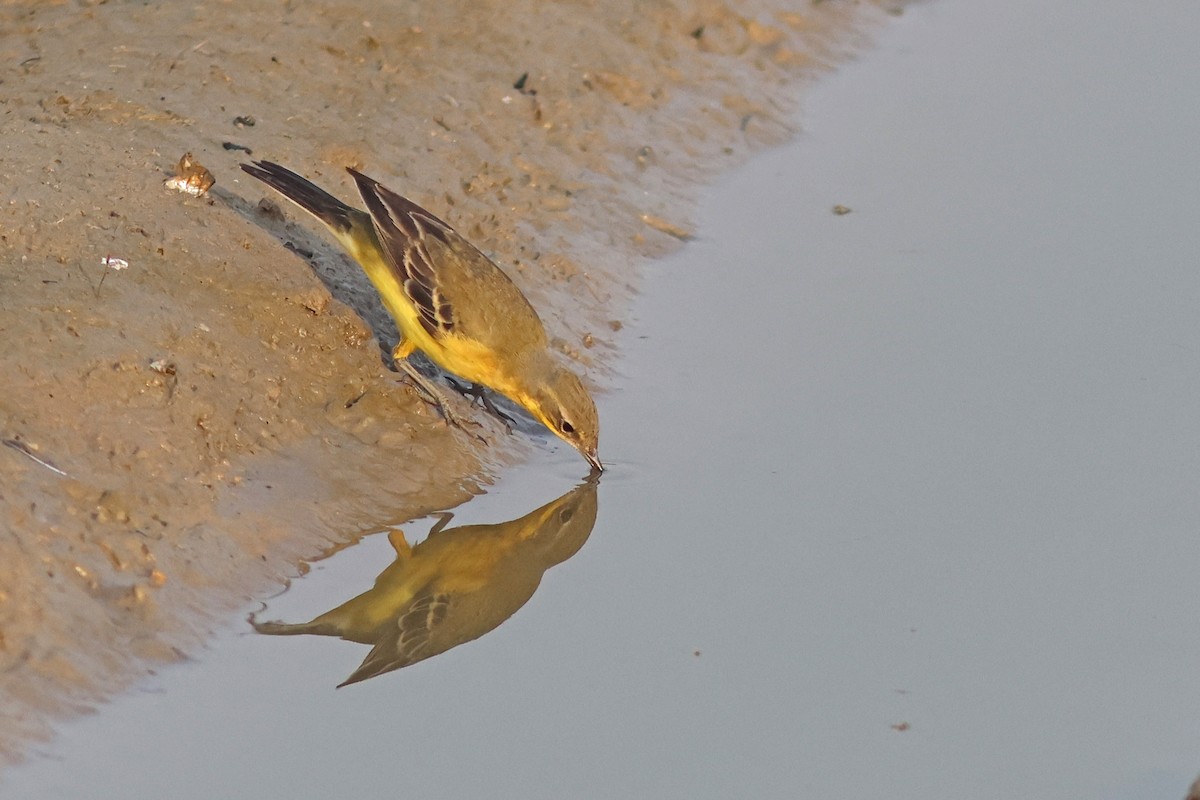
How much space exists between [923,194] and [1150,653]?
5.13 meters

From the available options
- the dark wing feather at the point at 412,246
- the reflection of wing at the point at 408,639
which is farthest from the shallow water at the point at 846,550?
the dark wing feather at the point at 412,246

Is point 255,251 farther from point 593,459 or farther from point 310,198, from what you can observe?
point 593,459

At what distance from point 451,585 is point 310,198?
248 centimetres

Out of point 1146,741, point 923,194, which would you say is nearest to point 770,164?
point 923,194

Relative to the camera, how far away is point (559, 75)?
1195 centimetres

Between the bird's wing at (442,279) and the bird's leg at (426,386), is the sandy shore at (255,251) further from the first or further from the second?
the bird's wing at (442,279)

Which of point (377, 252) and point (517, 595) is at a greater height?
point (377, 252)

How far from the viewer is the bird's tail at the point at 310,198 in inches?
357

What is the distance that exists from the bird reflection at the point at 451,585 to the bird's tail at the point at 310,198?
1814 millimetres

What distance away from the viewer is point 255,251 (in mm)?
9148

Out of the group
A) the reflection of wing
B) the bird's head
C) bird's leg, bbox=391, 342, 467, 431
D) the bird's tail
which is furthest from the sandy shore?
the reflection of wing

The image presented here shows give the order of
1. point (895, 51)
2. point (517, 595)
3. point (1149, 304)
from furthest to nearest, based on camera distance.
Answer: point (895, 51) < point (1149, 304) < point (517, 595)

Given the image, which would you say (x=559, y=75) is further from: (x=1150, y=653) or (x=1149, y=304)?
(x=1150, y=653)

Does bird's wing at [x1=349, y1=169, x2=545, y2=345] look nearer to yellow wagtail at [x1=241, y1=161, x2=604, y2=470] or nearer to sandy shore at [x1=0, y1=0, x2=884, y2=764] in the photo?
yellow wagtail at [x1=241, y1=161, x2=604, y2=470]
